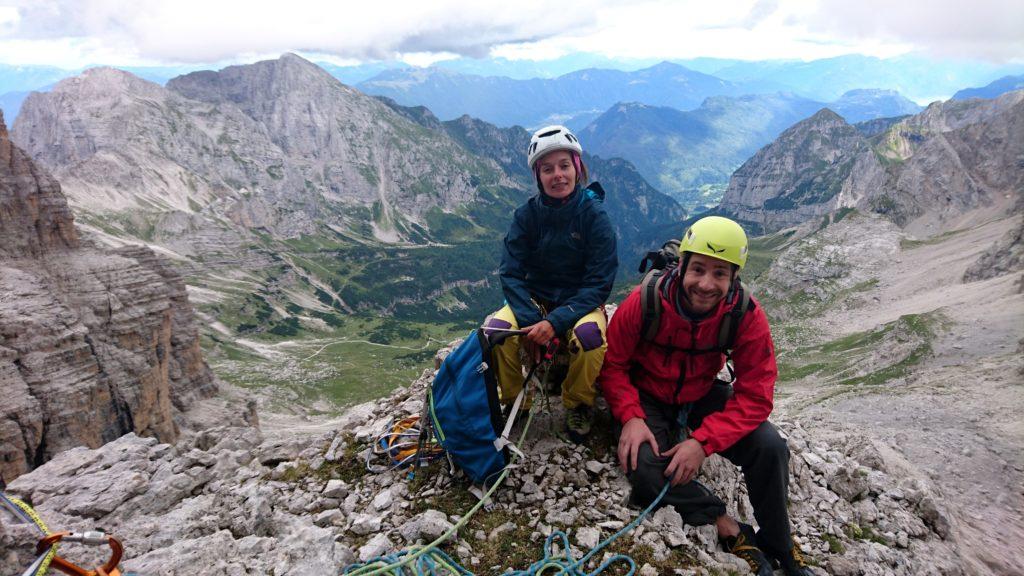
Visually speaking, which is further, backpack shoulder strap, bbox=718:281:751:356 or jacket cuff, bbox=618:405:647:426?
jacket cuff, bbox=618:405:647:426

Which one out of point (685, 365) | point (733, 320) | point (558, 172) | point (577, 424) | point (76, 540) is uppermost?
point (558, 172)

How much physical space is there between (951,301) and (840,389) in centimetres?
3478

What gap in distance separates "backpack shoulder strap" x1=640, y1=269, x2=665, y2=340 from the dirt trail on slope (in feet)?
28.1

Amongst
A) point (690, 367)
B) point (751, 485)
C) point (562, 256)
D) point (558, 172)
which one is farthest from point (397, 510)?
A: point (558, 172)

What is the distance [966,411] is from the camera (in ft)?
103

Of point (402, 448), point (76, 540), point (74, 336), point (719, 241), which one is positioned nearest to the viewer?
point (76, 540)

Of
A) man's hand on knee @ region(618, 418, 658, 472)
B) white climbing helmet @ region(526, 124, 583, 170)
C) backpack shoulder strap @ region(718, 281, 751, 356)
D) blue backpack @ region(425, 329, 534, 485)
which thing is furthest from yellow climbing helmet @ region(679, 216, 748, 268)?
blue backpack @ region(425, 329, 534, 485)

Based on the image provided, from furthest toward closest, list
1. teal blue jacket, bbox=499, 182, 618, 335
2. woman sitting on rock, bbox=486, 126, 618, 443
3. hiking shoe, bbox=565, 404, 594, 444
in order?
hiking shoe, bbox=565, 404, 594, 444 → teal blue jacket, bbox=499, 182, 618, 335 → woman sitting on rock, bbox=486, 126, 618, 443

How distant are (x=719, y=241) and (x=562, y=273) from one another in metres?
3.27

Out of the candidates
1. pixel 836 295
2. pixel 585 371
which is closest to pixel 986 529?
pixel 585 371

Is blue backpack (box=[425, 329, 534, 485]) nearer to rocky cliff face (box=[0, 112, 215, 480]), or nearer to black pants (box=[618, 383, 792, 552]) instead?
black pants (box=[618, 383, 792, 552])

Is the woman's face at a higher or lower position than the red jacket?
higher

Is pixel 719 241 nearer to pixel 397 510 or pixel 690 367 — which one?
pixel 690 367

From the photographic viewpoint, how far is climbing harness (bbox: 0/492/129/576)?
519 cm
